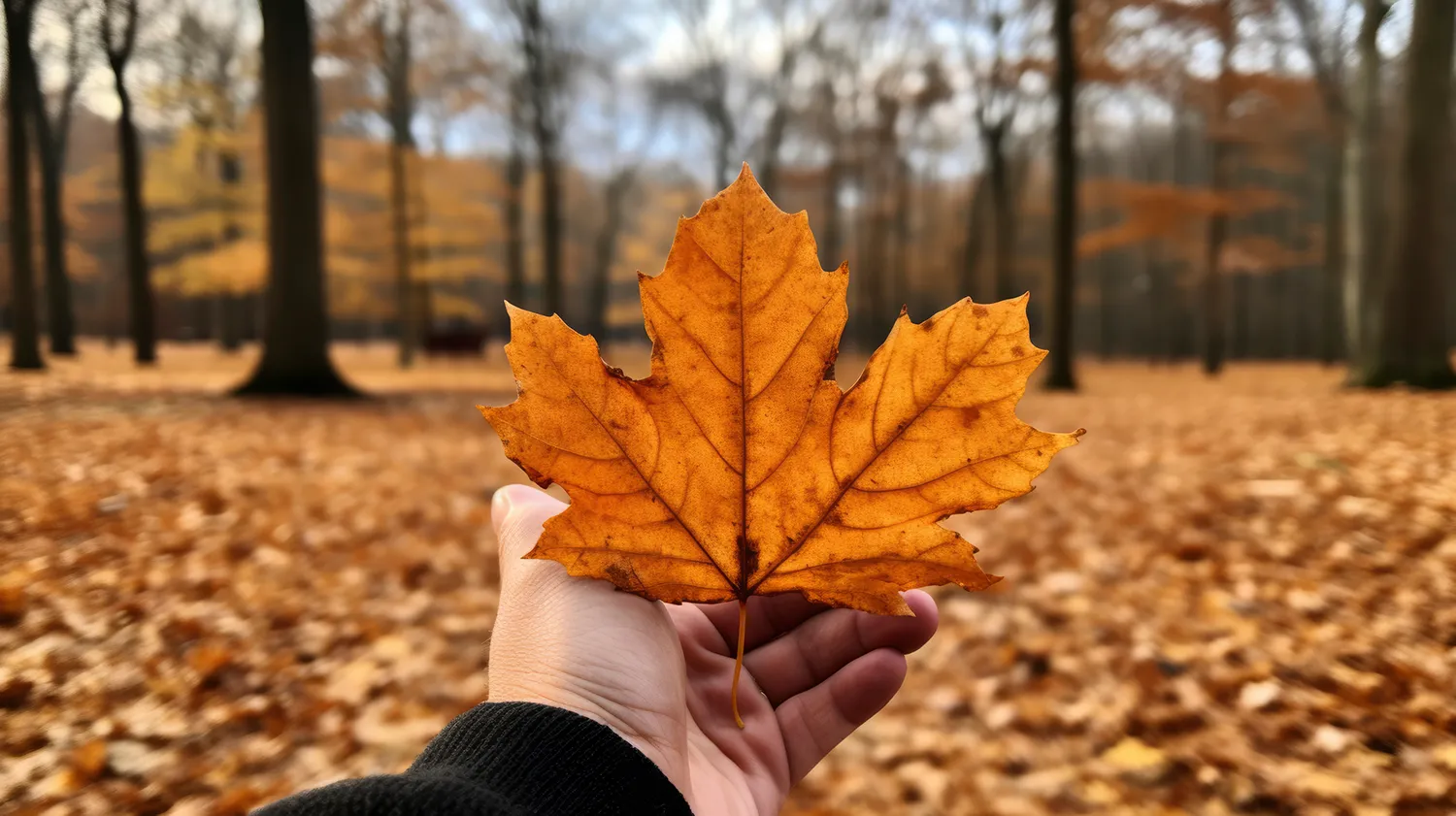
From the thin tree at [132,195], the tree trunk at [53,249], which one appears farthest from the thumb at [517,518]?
the tree trunk at [53,249]

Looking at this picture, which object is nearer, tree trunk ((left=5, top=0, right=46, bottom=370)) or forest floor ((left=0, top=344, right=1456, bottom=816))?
forest floor ((left=0, top=344, right=1456, bottom=816))

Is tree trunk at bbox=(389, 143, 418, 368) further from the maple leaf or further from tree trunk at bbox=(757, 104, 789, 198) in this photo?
the maple leaf

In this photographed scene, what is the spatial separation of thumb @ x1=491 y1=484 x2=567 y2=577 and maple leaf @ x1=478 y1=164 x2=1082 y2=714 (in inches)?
13.5

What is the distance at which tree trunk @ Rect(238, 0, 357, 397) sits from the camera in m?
7.73

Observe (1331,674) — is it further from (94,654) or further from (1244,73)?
(1244,73)

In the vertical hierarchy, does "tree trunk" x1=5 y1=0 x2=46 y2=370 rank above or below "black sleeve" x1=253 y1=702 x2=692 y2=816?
above

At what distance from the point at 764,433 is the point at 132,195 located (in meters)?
16.0

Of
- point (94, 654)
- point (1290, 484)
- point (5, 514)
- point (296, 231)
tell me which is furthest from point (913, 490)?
point (296, 231)

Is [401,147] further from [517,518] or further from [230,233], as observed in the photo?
[517,518]

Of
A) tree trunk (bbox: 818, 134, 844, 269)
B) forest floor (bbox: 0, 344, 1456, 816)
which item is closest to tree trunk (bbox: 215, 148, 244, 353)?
tree trunk (bbox: 818, 134, 844, 269)

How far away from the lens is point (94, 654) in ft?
7.22

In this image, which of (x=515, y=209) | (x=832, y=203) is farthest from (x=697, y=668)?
(x=832, y=203)

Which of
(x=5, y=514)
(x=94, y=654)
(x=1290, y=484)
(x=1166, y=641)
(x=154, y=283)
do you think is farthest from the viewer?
(x=154, y=283)

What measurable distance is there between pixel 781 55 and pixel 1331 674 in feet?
78.7
